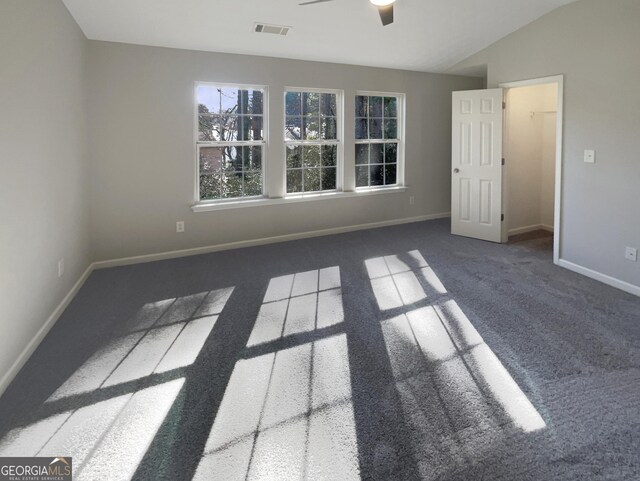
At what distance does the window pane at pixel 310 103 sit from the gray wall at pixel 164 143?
177 mm

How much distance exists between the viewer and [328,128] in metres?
5.49

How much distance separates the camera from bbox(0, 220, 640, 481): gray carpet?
1.63 metres

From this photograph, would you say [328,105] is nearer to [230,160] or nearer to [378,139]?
[378,139]

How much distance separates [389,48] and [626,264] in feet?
11.8

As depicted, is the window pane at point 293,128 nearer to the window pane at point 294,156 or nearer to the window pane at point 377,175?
the window pane at point 294,156

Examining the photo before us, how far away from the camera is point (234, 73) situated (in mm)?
4637

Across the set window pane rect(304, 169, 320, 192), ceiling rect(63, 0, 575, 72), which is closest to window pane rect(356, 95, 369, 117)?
ceiling rect(63, 0, 575, 72)

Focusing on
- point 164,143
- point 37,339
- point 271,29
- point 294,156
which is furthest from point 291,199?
point 37,339

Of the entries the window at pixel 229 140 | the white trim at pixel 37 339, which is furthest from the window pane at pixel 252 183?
the white trim at pixel 37 339

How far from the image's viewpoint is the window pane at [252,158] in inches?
194

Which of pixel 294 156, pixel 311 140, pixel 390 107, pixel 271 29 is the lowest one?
pixel 294 156

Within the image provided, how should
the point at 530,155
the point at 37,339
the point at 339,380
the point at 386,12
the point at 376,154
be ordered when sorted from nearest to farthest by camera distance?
1. the point at 339,380
2. the point at 37,339
3. the point at 386,12
4. the point at 530,155
5. the point at 376,154

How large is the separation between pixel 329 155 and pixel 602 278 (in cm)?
355

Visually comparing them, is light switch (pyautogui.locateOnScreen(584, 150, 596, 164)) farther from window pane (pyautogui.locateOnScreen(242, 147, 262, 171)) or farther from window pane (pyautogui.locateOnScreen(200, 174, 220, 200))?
window pane (pyautogui.locateOnScreen(200, 174, 220, 200))
